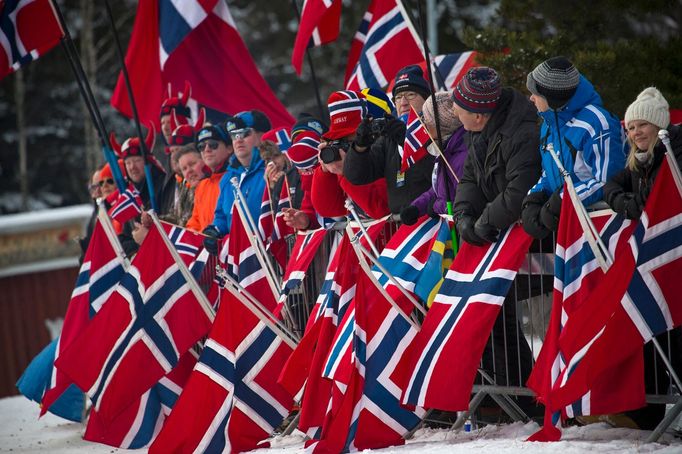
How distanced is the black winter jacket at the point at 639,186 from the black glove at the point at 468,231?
82cm

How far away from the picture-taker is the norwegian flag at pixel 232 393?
7.50 m

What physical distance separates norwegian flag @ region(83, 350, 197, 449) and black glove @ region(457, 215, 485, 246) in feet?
10.6

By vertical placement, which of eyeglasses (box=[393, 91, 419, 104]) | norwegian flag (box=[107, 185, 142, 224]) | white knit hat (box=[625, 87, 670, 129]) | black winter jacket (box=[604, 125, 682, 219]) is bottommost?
norwegian flag (box=[107, 185, 142, 224])

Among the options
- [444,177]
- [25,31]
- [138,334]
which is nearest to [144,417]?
[138,334]

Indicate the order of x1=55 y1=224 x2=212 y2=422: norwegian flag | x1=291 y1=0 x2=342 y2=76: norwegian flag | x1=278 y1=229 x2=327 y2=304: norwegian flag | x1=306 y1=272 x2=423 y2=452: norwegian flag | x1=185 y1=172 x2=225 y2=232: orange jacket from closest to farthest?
x1=306 y1=272 x2=423 y2=452: norwegian flag
x1=278 y1=229 x2=327 y2=304: norwegian flag
x1=55 y1=224 x2=212 y2=422: norwegian flag
x1=291 y1=0 x2=342 y2=76: norwegian flag
x1=185 y1=172 x2=225 y2=232: orange jacket

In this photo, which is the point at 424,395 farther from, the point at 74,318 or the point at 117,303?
the point at 74,318

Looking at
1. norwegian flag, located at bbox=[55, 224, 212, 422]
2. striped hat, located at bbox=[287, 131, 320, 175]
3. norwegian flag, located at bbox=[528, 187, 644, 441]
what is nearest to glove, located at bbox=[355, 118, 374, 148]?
striped hat, located at bbox=[287, 131, 320, 175]

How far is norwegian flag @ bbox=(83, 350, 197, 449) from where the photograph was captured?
836 cm

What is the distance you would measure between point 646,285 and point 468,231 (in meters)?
1.10

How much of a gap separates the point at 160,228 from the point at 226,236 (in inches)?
21.8

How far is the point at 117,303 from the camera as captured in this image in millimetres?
8641

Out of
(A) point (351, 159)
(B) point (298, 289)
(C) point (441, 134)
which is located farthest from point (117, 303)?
(C) point (441, 134)

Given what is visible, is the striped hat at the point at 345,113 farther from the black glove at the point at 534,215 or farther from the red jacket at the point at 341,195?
the black glove at the point at 534,215

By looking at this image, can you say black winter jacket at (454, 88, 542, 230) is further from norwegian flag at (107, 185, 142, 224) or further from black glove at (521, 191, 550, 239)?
norwegian flag at (107, 185, 142, 224)
